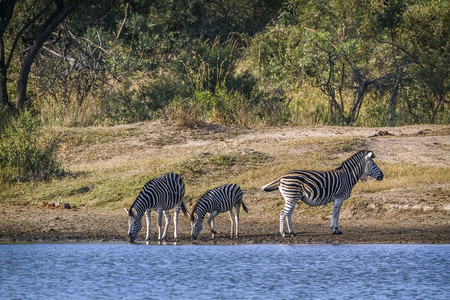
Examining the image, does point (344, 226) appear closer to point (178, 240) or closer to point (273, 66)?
point (178, 240)


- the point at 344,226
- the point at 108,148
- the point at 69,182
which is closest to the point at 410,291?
the point at 344,226

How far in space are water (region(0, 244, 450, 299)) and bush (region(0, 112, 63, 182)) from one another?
223 inches

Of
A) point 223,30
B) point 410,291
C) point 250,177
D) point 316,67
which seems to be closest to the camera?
point 410,291

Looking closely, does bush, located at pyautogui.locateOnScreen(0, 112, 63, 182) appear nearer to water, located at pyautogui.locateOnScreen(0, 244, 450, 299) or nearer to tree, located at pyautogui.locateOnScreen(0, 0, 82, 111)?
tree, located at pyautogui.locateOnScreen(0, 0, 82, 111)

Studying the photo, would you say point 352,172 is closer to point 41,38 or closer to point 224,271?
point 224,271

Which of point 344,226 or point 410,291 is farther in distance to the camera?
point 344,226

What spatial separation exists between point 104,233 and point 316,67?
1389 centimetres

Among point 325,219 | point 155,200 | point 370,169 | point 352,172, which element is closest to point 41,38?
point 155,200

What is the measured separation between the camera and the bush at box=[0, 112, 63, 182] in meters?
19.3

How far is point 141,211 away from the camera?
45.8ft

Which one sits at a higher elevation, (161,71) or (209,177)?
(161,71)

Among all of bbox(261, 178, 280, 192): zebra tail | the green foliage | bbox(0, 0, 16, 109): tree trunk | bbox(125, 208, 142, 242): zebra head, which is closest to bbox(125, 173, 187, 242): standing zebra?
bbox(125, 208, 142, 242): zebra head

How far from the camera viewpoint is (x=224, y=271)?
39.2ft

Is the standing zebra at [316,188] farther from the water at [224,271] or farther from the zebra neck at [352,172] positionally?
the water at [224,271]
